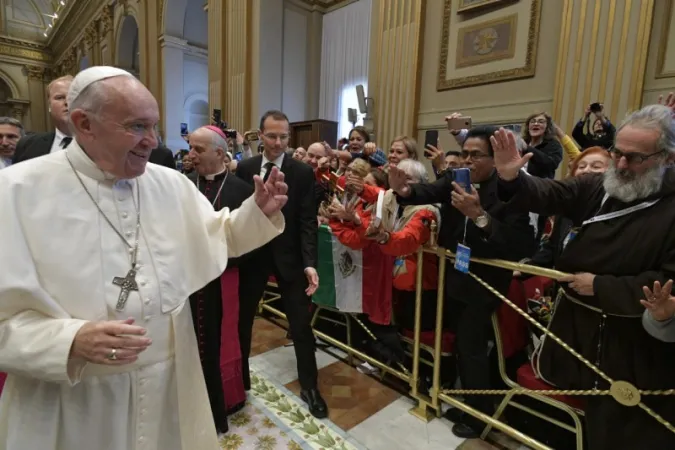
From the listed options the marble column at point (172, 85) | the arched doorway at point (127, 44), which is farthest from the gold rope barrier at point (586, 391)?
the arched doorway at point (127, 44)

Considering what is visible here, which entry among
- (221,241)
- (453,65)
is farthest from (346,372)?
(453,65)

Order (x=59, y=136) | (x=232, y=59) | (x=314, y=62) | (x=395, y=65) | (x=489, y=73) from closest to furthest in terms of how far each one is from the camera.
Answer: (x=59, y=136) → (x=489, y=73) → (x=395, y=65) → (x=232, y=59) → (x=314, y=62)

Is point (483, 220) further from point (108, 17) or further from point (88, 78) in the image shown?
point (108, 17)

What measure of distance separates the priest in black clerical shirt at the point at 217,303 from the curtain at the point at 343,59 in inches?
275

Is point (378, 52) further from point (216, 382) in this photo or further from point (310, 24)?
point (216, 382)

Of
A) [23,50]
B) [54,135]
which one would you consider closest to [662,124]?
[54,135]

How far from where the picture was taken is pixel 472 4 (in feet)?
18.5

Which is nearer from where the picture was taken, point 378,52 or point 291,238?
point 291,238

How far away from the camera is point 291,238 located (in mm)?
2510

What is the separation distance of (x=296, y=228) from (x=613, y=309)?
173cm

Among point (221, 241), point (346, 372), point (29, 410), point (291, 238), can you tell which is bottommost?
point (346, 372)

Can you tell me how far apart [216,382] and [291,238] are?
953 mm

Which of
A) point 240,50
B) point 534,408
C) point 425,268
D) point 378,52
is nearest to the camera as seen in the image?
point 534,408

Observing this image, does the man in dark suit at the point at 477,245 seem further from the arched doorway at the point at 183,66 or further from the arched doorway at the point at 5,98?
the arched doorway at the point at 5,98
